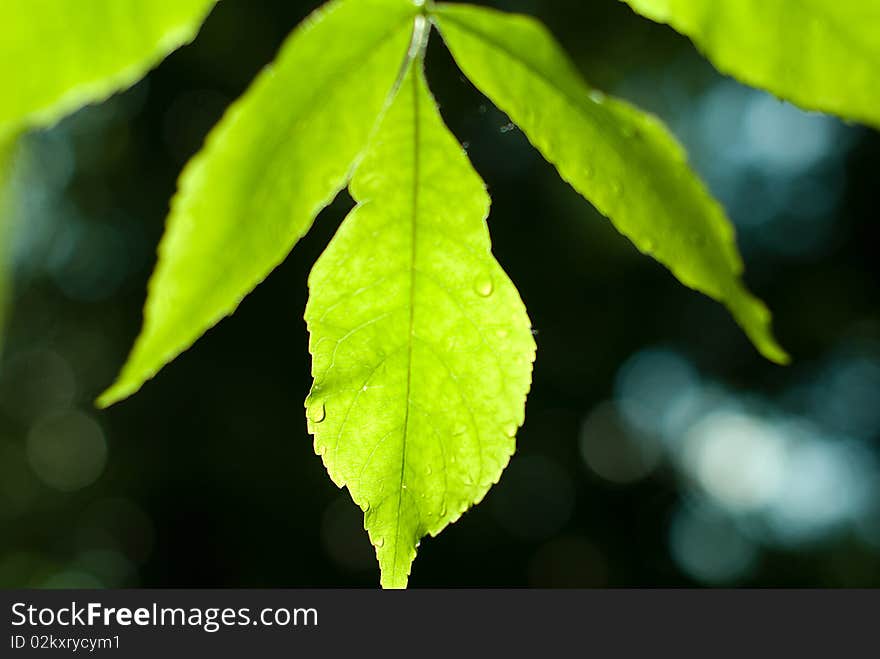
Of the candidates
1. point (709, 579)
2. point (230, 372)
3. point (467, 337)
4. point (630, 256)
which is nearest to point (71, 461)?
point (230, 372)

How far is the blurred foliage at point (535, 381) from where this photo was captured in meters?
9.55

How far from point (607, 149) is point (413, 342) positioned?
0.19 meters

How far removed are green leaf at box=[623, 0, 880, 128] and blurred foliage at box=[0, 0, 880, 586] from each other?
790 cm

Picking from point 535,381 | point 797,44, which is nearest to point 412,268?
point 797,44

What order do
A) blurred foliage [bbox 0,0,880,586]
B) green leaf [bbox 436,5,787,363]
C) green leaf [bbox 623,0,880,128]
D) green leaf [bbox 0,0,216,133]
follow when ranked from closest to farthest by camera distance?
1. green leaf [bbox 0,0,216,133]
2. green leaf [bbox 623,0,880,128]
3. green leaf [bbox 436,5,787,363]
4. blurred foliage [bbox 0,0,880,586]

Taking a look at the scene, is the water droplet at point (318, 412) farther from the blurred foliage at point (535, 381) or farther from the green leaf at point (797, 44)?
the blurred foliage at point (535, 381)

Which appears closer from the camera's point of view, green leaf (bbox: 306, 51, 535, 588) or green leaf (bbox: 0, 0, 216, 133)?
green leaf (bbox: 0, 0, 216, 133)

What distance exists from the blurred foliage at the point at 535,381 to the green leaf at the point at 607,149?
25.3ft

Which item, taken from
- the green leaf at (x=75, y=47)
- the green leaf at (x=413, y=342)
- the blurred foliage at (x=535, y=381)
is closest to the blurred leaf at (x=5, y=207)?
the green leaf at (x=75, y=47)

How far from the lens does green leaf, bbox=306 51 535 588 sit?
60 cm

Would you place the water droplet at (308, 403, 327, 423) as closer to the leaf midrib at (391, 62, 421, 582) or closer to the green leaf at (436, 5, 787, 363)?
the leaf midrib at (391, 62, 421, 582)

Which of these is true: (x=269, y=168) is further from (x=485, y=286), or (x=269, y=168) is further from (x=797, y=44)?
(x=797, y=44)

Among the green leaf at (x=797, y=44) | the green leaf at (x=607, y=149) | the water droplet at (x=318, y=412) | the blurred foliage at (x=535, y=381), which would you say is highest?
the green leaf at (x=797, y=44)

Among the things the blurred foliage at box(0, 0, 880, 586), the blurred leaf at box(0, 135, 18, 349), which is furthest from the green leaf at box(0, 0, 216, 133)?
the blurred foliage at box(0, 0, 880, 586)
